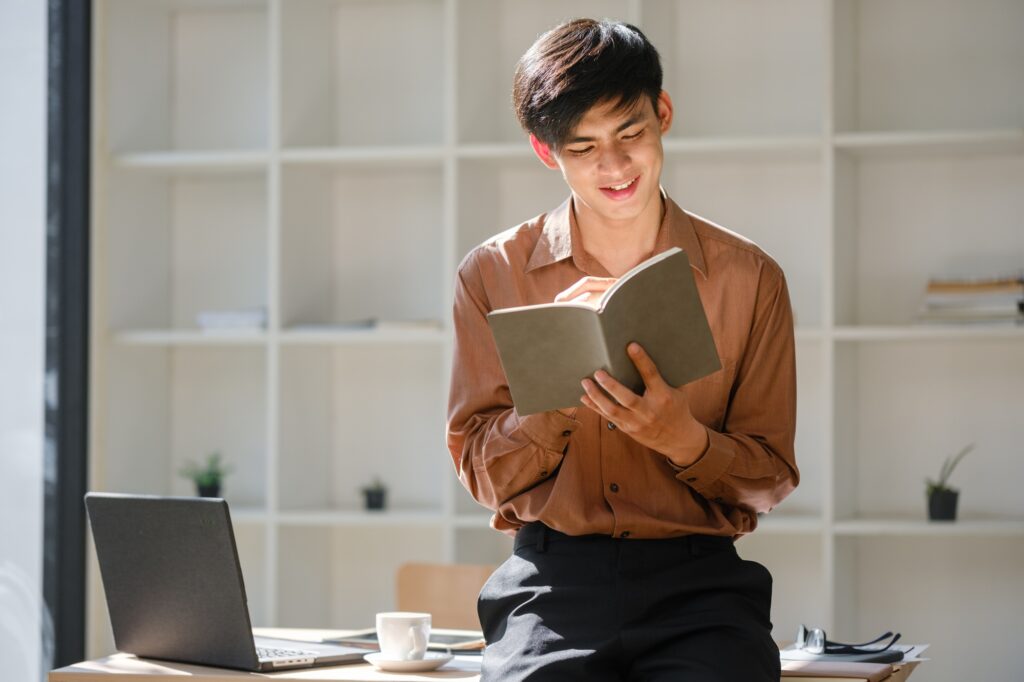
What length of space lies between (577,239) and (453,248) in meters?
1.68

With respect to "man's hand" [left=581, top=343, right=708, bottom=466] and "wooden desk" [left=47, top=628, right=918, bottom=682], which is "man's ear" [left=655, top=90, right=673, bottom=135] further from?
"wooden desk" [left=47, top=628, right=918, bottom=682]

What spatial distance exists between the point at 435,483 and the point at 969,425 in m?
1.60

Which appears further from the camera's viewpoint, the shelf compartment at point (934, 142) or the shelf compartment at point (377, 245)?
the shelf compartment at point (377, 245)

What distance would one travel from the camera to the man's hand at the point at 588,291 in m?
1.84

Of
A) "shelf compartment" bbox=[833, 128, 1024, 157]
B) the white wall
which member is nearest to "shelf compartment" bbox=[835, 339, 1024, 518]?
"shelf compartment" bbox=[833, 128, 1024, 157]

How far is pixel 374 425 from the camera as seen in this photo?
4.21 meters

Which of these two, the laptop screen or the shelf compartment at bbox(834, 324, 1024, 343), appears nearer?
the laptop screen

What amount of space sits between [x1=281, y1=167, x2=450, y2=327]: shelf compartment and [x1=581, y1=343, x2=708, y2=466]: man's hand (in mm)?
2352

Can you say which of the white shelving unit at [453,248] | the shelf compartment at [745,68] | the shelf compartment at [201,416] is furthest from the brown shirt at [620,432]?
the shelf compartment at [201,416]

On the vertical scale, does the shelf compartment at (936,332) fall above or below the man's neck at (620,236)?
below

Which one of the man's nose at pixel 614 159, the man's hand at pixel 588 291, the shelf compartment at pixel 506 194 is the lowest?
the man's hand at pixel 588 291

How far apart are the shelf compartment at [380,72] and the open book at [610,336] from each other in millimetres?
2502

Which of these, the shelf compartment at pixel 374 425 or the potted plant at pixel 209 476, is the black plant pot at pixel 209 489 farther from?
the shelf compartment at pixel 374 425

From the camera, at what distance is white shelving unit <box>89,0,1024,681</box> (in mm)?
3789
